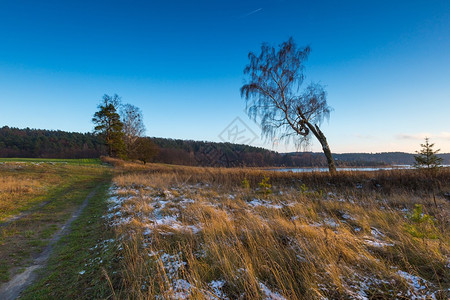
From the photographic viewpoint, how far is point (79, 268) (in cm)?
275

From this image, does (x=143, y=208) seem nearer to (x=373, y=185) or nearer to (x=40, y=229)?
(x=40, y=229)

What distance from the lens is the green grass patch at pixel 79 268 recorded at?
2.22 metres

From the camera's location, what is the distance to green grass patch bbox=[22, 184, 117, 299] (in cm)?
222

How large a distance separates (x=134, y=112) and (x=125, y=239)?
36.4 m

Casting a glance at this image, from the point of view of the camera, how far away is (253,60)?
1270cm

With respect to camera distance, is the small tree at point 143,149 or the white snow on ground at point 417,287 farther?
the small tree at point 143,149

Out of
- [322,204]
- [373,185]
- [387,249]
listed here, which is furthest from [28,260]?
[373,185]

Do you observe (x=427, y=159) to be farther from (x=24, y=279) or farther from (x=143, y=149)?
(x=143, y=149)

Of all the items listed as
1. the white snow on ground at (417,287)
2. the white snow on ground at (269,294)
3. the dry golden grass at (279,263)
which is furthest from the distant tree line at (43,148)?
the white snow on ground at (417,287)

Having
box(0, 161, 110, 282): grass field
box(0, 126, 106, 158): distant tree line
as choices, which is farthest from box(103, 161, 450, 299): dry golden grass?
box(0, 126, 106, 158): distant tree line

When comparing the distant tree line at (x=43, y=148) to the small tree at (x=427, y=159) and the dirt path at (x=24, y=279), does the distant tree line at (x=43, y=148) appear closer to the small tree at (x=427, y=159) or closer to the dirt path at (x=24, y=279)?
the dirt path at (x=24, y=279)

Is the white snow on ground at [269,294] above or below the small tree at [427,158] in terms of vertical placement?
below

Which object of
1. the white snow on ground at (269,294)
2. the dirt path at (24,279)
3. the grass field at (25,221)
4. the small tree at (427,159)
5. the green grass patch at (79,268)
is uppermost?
the small tree at (427,159)

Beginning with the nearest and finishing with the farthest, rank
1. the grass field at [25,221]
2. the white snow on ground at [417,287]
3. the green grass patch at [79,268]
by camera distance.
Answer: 1. the white snow on ground at [417,287]
2. the green grass patch at [79,268]
3. the grass field at [25,221]
